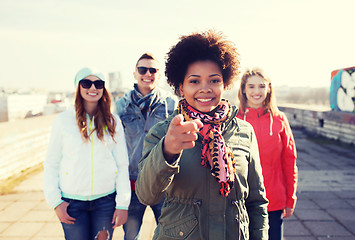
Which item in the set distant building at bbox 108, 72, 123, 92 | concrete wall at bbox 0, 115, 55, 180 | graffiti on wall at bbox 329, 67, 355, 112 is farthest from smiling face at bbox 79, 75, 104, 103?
distant building at bbox 108, 72, 123, 92

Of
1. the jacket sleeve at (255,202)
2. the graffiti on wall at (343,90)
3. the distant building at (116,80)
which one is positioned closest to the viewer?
the jacket sleeve at (255,202)

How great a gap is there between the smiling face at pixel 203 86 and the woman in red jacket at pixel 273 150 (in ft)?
3.58

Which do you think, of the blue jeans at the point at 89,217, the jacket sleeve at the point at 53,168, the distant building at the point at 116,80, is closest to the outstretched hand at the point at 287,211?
the blue jeans at the point at 89,217

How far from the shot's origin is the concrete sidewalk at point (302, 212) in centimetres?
352

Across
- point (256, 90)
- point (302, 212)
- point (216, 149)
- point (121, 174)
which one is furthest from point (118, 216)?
point (302, 212)

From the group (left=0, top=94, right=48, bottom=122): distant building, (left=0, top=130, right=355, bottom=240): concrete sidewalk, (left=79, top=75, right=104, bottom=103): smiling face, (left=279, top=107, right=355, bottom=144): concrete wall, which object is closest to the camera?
(left=79, top=75, right=104, bottom=103): smiling face

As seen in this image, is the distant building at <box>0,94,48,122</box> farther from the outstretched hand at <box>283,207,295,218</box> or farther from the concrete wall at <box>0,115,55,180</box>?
the outstretched hand at <box>283,207,295,218</box>

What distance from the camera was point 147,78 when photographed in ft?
9.00

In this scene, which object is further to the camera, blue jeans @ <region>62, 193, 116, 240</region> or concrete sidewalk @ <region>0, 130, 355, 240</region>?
concrete sidewalk @ <region>0, 130, 355, 240</region>

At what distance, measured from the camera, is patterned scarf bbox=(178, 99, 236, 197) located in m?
1.28

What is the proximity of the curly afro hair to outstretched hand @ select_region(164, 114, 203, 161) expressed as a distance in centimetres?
59

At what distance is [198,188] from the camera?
4.38 ft

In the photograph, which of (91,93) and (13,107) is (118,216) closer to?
(91,93)

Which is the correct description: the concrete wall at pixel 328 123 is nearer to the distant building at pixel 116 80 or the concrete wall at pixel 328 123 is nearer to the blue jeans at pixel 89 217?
the blue jeans at pixel 89 217
